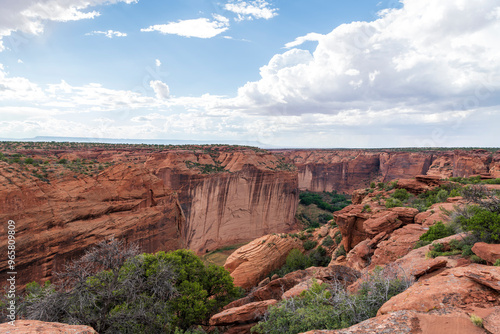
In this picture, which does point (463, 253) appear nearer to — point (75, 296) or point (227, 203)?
point (75, 296)

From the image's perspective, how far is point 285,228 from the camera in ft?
169

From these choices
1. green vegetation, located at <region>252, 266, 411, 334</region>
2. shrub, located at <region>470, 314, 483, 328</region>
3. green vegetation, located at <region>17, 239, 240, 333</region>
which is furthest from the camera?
green vegetation, located at <region>17, 239, 240, 333</region>

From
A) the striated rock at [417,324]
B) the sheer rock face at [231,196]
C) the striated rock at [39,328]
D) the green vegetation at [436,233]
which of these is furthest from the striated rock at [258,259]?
the striated rock at [417,324]

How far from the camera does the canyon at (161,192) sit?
44.9 feet

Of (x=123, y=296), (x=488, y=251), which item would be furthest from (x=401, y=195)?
(x=123, y=296)

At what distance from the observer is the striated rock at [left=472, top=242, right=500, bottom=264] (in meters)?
7.38

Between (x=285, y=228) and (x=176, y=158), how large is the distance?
1027 inches

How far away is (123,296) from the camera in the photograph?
994cm

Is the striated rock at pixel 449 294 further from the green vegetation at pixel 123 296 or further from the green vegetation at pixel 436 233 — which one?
the green vegetation at pixel 123 296

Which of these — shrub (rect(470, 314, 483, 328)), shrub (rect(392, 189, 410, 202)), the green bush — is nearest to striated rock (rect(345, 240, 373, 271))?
the green bush

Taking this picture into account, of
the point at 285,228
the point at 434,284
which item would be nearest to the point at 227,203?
the point at 285,228

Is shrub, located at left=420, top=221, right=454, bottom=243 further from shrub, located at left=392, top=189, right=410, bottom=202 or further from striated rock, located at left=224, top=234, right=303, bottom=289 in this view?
striated rock, located at left=224, top=234, right=303, bottom=289

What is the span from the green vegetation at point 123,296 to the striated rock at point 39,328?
2016 millimetres

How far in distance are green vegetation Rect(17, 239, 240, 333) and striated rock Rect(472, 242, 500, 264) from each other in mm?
10197
